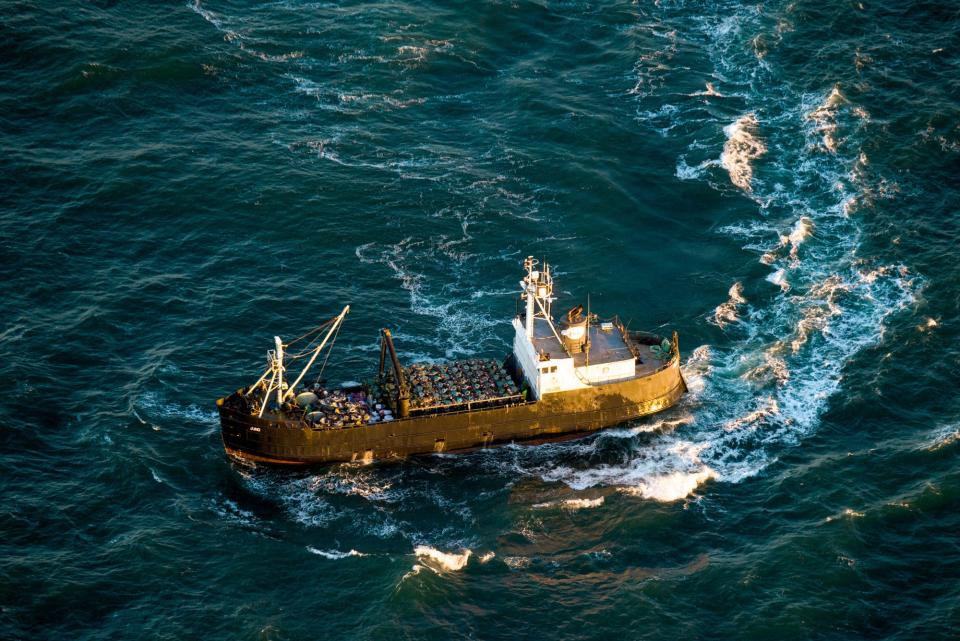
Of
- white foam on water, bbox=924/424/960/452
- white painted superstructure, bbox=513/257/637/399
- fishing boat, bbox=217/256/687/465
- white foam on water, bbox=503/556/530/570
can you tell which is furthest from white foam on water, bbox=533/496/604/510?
white foam on water, bbox=924/424/960/452

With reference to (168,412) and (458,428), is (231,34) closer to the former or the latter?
(168,412)

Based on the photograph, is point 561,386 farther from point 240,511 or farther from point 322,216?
point 322,216

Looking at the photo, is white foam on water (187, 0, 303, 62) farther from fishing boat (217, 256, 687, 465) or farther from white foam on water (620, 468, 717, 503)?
white foam on water (620, 468, 717, 503)

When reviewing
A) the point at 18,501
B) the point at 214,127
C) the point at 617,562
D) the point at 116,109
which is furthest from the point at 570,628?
the point at 116,109

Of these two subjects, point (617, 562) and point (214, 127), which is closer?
point (617, 562)

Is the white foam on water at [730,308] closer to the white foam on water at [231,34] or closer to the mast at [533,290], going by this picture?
the mast at [533,290]

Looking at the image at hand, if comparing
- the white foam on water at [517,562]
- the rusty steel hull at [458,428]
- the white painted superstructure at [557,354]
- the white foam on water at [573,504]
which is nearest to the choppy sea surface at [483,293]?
the white foam on water at [517,562]

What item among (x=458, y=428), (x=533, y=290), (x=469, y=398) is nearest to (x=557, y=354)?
(x=533, y=290)
